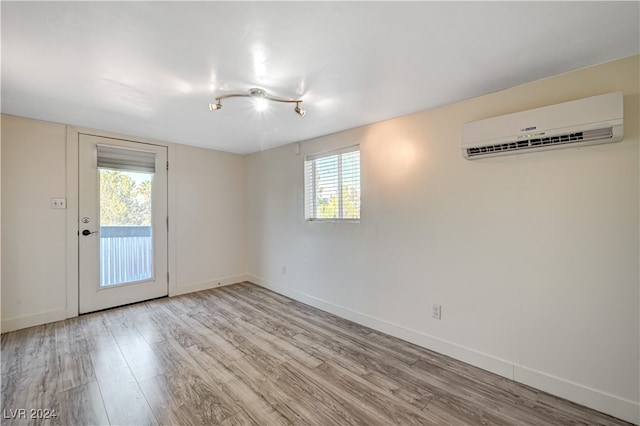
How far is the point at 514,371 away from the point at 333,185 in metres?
2.47

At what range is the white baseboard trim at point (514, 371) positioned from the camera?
1.66 m

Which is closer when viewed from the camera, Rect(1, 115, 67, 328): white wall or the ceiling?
the ceiling

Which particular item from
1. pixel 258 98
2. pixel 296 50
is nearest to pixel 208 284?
pixel 258 98

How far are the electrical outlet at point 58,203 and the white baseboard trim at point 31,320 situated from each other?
3.90 feet

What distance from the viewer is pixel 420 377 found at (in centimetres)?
207

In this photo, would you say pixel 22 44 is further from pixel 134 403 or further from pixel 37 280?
pixel 37 280

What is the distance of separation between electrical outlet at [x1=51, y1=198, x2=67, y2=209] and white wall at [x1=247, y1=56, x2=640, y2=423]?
322 centimetres

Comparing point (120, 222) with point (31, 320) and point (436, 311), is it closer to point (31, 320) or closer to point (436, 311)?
point (31, 320)

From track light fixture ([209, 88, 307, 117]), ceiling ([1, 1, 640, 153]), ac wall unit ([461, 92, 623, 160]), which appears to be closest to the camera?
ceiling ([1, 1, 640, 153])

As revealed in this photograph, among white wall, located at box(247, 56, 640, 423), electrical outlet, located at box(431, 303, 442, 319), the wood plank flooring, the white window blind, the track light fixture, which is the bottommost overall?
the wood plank flooring

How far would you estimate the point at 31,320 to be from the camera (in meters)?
2.89

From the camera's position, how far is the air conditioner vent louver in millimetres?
1661

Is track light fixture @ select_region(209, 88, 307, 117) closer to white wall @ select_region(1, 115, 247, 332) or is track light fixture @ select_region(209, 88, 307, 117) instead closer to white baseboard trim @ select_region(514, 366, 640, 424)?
white wall @ select_region(1, 115, 247, 332)

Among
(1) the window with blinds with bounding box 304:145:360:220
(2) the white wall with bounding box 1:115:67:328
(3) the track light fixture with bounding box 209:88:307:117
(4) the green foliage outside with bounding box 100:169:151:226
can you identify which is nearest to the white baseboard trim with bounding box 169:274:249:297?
(4) the green foliage outside with bounding box 100:169:151:226
